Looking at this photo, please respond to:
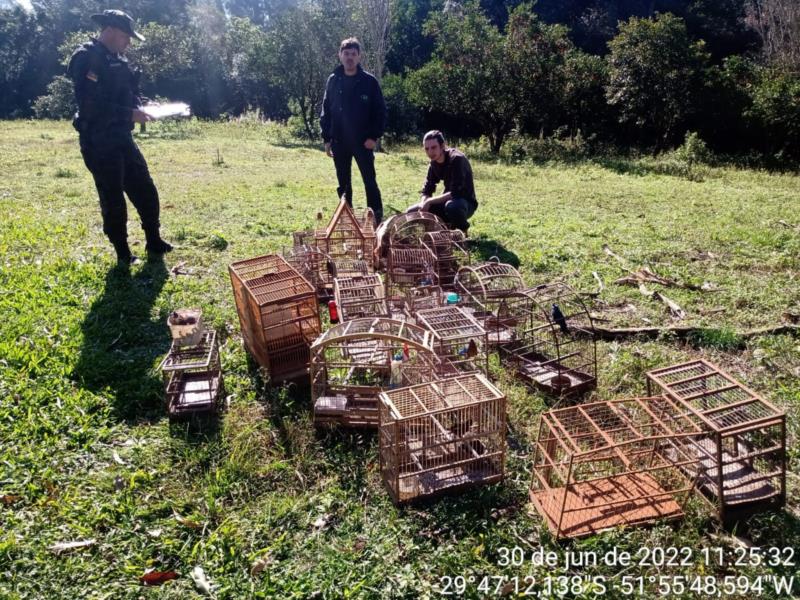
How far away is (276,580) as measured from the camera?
326 cm

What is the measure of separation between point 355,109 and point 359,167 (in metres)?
Answer: 0.90

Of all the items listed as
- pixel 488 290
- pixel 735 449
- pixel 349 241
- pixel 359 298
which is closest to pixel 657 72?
pixel 349 241

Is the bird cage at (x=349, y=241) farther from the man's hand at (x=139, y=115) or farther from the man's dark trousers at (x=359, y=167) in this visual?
the man's hand at (x=139, y=115)

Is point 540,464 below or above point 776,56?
below

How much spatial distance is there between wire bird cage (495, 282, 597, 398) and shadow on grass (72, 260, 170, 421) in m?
3.22

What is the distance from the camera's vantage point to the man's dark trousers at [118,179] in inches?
284

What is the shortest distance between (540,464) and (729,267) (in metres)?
5.93

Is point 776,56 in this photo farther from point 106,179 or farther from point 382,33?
point 106,179

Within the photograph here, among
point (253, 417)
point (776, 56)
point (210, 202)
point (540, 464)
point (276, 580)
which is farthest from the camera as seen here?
point (776, 56)

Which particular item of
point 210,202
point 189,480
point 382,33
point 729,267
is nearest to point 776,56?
point 382,33

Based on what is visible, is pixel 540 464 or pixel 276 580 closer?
pixel 276 580


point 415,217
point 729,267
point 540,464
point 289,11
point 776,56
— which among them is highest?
point 289,11

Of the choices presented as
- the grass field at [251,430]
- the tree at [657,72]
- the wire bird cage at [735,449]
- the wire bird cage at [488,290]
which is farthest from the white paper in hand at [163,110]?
the tree at [657,72]

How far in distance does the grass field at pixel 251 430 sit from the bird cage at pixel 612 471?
121 mm
